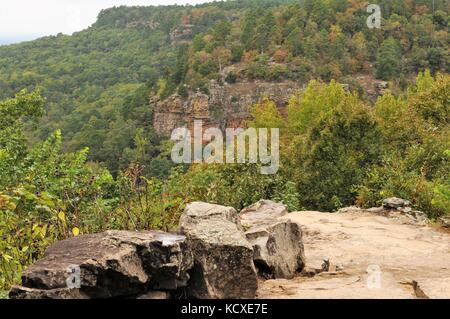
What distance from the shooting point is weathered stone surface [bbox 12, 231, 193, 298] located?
4727 mm

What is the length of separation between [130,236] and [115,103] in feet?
256

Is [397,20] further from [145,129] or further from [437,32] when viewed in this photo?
[145,129]

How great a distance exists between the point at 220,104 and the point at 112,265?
59.0 metres

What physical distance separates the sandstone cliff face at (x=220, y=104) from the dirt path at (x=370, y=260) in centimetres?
5006

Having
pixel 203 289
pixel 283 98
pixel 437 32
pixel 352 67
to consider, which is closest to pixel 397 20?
pixel 437 32

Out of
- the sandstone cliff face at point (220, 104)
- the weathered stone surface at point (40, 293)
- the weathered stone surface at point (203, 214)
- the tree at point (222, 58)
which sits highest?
the tree at point (222, 58)

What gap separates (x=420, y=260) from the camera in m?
7.74

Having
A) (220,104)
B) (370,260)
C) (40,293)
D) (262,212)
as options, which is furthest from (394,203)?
(220,104)

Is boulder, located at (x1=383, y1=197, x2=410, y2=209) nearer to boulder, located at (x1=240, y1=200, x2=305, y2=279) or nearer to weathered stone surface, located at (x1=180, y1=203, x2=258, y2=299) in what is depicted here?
boulder, located at (x1=240, y1=200, x2=305, y2=279)

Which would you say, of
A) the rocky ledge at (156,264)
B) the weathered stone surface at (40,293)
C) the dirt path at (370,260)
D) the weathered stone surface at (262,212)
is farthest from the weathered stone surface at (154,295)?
the weathered stone surface at (262,212)

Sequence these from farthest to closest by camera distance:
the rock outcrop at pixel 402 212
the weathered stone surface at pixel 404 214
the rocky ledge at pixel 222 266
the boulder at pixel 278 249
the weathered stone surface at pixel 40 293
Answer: the rock outcrop at pixel 402 212, the weathered stone surface at pixel 404 214, the boulder at pixel 278 249, the rocky ledge at pixel 222 266, the weathered stone surface at pixel 40 293

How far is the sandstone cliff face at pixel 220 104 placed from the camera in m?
61.3

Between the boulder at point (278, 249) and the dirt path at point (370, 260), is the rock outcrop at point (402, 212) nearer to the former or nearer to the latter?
the dirt path at point (370, 260)

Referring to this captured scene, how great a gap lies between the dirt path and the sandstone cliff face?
50064 mm
